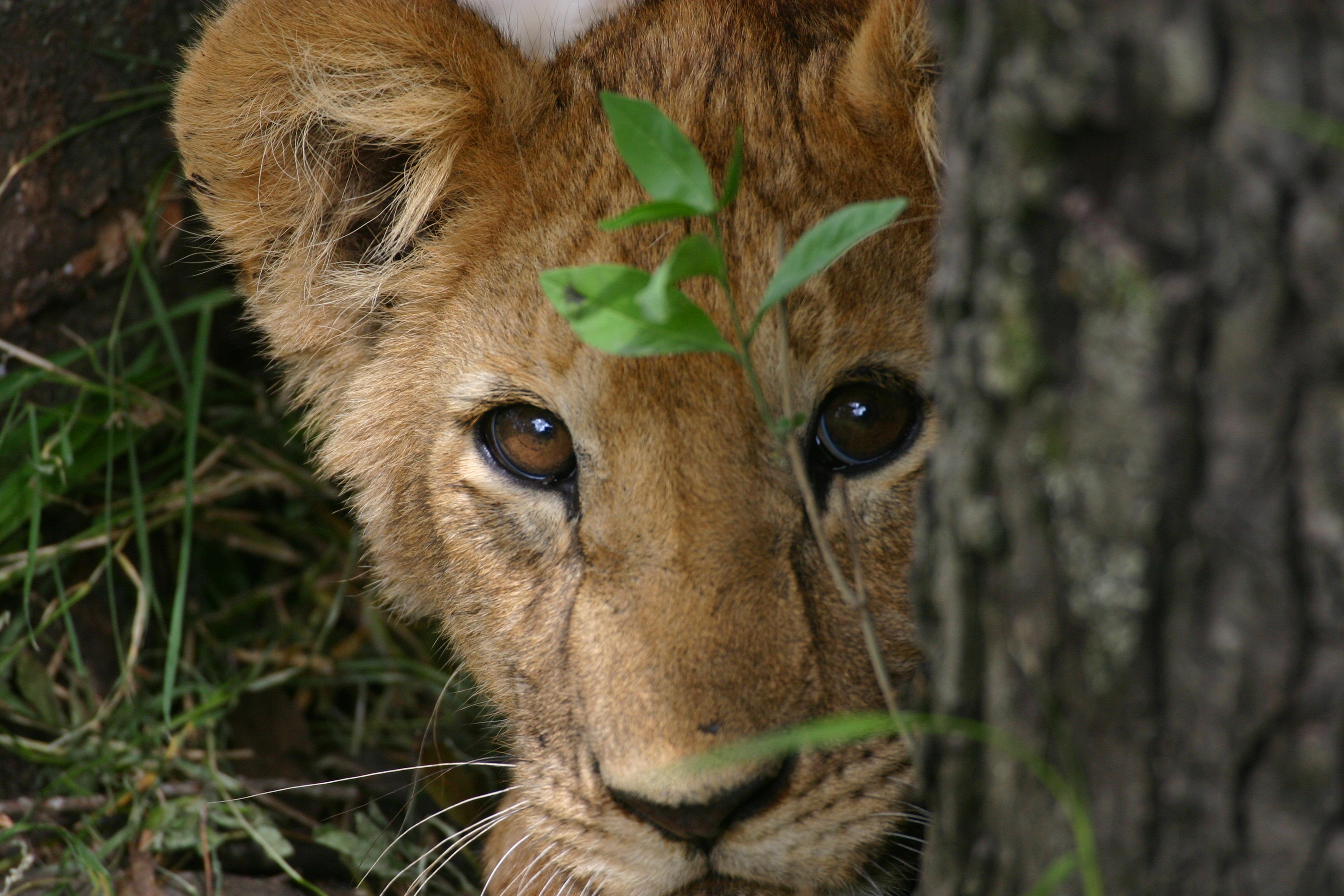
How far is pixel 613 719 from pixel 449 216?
123 centimetres

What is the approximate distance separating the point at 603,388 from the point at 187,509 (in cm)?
151

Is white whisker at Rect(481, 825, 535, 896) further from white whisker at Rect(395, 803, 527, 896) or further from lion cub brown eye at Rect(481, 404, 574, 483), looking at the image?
lion cub brown eye at Rect(481, 404, 574, 483)

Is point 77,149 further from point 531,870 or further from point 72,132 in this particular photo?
point 531,870

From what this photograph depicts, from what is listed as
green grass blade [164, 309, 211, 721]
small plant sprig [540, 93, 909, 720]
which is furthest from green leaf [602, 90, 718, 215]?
green grass blade [164, 309, 211, 721]

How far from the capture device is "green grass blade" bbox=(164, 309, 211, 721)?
3.21 m

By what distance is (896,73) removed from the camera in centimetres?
237

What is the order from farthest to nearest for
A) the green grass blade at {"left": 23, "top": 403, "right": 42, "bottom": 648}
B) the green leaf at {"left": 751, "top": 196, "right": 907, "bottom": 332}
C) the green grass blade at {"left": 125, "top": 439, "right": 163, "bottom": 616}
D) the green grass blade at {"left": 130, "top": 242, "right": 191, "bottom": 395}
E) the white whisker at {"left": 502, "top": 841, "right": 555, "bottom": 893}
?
the green grass blade at {"left": 130, "top": 242, "right": 191, "bottom": 395}, the green grass blade at {"left": 125, "top": 439, "right": 163, "bottom": 616}, the green grass blade at {"left": 23, "top": 403, "right": 42, "bottom": 648}, the white whisker at {"left": 502, "top": 841, "right": 555, "bottom": 893}, the green leaf at {"left": 751, "top": 196, "right": 907, "bottom": 332}

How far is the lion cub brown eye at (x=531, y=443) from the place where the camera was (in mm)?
2535

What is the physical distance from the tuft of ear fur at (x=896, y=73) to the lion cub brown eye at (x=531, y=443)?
2.83 feet

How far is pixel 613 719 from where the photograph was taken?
213 cm

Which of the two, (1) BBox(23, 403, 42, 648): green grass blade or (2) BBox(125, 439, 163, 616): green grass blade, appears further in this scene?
(2) BBox(125, 439, 163, 616): green grass blade

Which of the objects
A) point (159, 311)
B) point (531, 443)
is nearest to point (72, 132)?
point (159, 311)

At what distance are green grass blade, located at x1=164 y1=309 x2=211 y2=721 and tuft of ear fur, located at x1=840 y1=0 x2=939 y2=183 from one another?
6.56 ft

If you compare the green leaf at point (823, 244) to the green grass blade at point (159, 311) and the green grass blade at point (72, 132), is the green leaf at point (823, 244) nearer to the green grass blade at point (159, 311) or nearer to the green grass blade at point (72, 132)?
the green grass blade at point (159, 311)
